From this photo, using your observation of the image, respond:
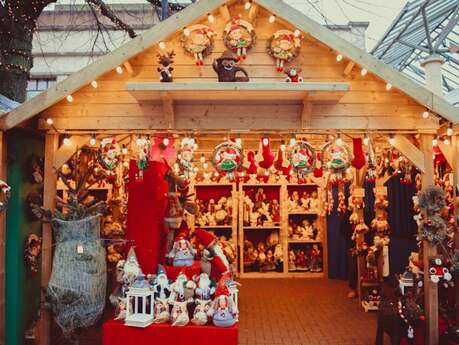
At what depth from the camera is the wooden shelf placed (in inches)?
178

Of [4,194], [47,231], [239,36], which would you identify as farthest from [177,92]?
[47,231]

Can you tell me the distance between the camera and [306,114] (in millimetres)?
5035

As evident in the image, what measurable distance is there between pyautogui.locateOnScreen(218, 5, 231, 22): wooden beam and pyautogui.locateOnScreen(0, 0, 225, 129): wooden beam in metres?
0.24

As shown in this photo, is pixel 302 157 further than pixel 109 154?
No

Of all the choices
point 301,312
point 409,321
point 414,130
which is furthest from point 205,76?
point 301,312

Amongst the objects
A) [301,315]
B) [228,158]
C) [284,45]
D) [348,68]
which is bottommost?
[301,315]

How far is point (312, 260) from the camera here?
9797 millimetres

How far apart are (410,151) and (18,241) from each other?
14.4 feet

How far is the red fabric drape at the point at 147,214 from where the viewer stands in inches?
199

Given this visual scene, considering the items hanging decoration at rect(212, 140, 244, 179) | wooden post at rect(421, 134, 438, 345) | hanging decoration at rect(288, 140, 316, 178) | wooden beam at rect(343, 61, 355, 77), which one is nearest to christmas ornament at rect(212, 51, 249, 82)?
hanging decoration at rect(212, 140, 244, 179)

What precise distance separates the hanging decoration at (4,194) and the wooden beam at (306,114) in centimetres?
308

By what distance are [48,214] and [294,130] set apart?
2748 mm

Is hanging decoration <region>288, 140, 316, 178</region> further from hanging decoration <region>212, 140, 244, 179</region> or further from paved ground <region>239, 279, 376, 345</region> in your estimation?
paved ground <region>239, 279, 376, 345</region>

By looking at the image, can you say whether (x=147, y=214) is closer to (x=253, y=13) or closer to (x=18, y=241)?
(x=18, y=241)
